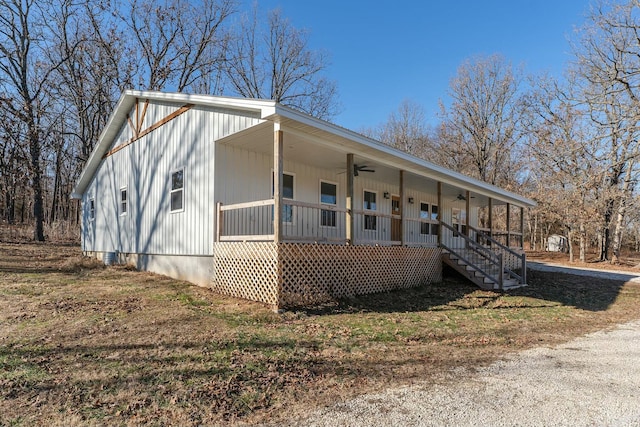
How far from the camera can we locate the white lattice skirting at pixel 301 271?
7.09 m

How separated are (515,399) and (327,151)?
7.01 meters

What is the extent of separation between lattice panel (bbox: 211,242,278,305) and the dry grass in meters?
0.35

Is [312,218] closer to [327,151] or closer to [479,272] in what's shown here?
[327,151]

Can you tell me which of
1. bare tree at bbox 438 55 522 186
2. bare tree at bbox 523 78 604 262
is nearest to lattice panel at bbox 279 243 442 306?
bare tree at bbox 523 78 604 262

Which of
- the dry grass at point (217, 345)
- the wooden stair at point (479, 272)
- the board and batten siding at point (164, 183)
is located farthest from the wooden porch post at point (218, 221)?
the wooden stair at point (479, 272)

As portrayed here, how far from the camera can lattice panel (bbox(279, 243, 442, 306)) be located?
7219mm

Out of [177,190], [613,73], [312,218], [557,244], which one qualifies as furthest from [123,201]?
[557,244]

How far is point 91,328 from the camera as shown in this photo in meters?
5.47

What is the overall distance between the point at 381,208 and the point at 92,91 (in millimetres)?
20054

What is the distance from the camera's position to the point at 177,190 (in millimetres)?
10125

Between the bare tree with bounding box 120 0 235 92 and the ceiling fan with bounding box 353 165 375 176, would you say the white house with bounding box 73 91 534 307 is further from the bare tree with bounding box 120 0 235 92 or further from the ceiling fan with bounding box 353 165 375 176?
the bare tree with bounding box 120 0 235 92

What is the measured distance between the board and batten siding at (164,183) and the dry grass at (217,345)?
148 centimetres

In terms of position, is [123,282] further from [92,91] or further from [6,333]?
[92,91]

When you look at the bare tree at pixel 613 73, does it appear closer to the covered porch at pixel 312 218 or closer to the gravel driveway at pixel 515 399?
the covered porch at pixel 312 218
